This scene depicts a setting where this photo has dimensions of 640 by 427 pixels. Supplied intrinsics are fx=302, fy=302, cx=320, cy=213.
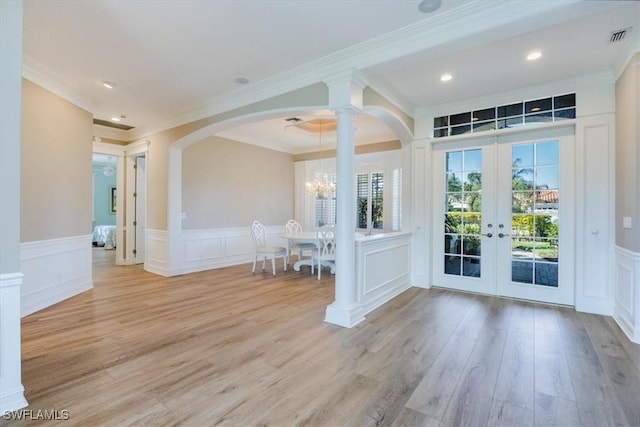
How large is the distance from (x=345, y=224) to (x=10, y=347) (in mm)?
2783

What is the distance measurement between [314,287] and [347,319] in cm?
168

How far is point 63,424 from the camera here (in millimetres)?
1780

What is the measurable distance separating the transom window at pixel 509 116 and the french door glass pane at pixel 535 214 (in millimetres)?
346

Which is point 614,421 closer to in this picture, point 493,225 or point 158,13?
point 493,225

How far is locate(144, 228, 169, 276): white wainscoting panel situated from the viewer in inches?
228

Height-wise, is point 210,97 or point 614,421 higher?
point 210,97

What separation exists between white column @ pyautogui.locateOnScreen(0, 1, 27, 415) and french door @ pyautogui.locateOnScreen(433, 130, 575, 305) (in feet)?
16.0

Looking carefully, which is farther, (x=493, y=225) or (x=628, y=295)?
(x=493, y=225)

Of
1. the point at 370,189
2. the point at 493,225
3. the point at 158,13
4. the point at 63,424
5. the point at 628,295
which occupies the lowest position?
the point at 63,424

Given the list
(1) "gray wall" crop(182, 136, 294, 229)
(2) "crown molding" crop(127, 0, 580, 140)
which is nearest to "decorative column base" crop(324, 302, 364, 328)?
(2) "crown molding" crop(127, 0, 580, 140)

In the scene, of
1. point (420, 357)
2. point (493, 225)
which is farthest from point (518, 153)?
point (420, 357)

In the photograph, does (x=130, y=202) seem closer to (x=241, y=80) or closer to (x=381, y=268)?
(x=241, y=80)

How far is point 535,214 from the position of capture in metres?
4.18

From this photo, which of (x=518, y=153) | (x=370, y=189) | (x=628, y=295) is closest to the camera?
(x=628, y=295)
